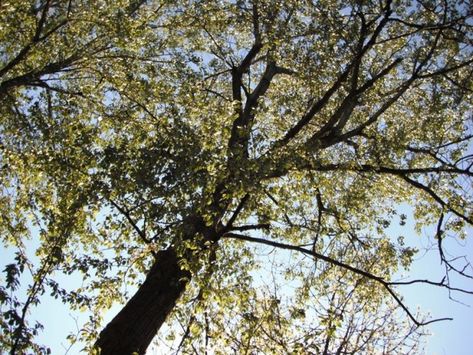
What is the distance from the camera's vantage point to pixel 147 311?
8023 millimetres

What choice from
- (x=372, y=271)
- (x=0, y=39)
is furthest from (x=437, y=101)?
(x=0, y=39)

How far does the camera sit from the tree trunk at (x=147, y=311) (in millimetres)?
7473

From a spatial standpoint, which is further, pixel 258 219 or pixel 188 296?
pixel 188 296

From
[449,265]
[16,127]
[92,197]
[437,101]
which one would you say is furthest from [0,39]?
Answer: [449,265]

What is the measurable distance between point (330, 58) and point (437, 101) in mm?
2687

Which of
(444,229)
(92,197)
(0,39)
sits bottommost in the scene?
(92,197)

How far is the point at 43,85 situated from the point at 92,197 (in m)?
4.29

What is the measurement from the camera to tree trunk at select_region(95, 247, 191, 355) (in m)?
7.47

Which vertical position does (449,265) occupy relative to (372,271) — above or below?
below

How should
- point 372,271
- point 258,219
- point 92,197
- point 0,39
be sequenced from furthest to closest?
1. point 372,271
2. point 0,39
3. point 258,219
4. point 92,197

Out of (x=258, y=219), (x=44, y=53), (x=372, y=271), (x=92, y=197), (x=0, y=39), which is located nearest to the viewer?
(x=92, y=197)

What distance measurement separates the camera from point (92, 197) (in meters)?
7.55

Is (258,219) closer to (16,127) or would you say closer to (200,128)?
(200,128)

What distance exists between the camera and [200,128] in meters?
7.96
